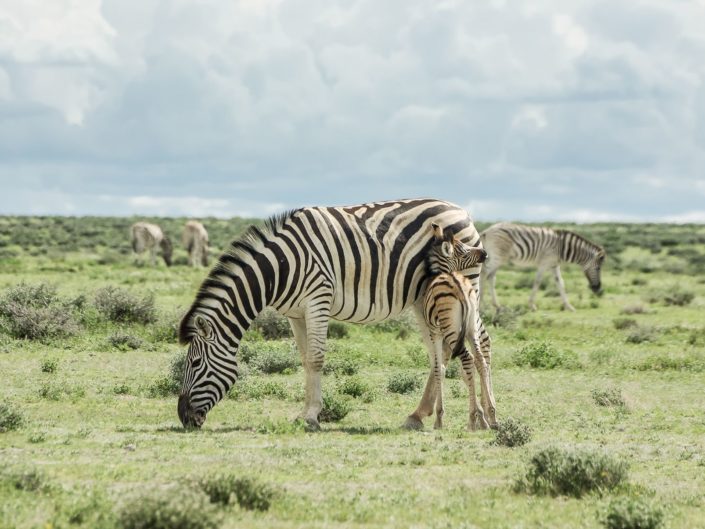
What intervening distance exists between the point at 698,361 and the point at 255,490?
13145mm

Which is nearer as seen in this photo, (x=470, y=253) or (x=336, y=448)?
(x=336, y=448)

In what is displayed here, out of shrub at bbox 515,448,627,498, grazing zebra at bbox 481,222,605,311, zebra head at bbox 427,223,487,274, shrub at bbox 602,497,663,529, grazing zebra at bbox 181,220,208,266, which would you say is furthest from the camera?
grazing zebra at bbox 181,220,208,266

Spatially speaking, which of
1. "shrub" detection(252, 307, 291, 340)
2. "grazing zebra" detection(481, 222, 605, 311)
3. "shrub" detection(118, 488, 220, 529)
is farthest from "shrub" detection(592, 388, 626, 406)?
"grazing zebra" detection(481, 222, 605, 311)

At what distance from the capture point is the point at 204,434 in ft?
36.2

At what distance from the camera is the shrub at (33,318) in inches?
755

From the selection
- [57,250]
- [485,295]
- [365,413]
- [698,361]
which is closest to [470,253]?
[365,413]

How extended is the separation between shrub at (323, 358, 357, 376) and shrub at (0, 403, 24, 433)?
6.85 meters

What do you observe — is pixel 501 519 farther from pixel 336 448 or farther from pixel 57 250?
pixel 57 250

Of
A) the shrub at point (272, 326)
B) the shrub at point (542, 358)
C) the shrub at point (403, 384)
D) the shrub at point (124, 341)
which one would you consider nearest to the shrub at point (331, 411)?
the shrub at point (403, 384)

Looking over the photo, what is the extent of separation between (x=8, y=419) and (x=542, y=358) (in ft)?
33.9

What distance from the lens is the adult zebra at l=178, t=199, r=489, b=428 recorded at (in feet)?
38.1

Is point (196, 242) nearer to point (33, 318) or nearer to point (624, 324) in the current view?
point (624, 324)

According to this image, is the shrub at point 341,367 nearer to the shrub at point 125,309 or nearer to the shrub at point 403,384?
the shrub at point 403,384

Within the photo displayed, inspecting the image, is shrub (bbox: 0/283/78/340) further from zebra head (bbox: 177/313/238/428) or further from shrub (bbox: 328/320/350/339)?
zebra head (bbox: 177/313/238/428)
